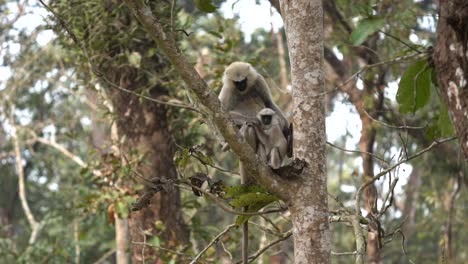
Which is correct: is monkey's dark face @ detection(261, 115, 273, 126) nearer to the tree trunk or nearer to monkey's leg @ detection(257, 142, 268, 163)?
monkey's leg @ detection(257, 142, 268, 163)

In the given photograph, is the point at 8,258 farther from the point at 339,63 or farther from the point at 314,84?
the point at 314,84

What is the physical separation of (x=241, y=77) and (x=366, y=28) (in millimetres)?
1484

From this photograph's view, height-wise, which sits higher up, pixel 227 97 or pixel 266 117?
pixel 227 97

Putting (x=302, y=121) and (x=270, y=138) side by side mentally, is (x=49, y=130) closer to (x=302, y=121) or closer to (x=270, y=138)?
(x=270, y=138)

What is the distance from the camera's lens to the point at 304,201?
347 centimetres

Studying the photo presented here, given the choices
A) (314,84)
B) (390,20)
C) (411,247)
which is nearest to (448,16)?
(314,84)

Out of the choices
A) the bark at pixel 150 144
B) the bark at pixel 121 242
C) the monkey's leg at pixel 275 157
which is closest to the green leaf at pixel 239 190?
the monkey's leg at pixel 275 157

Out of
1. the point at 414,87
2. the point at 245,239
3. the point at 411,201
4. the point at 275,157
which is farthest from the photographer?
the point at 411,201

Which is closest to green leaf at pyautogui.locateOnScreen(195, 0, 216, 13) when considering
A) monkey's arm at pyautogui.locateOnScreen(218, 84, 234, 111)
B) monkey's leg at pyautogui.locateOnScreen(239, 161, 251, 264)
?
monkey's leg at pyautogui.locateOnScreen(239, 161, 251, 264)

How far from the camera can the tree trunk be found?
3.43 meters

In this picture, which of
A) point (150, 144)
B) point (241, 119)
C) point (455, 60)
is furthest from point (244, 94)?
point (455, 60)

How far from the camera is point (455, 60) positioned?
9.21 ft

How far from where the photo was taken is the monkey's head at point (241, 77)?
5.83 metres

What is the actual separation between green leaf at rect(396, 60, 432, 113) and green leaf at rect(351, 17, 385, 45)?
80 centimetres
